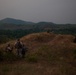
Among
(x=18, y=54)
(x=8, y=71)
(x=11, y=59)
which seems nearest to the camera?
(x=8, y=71)

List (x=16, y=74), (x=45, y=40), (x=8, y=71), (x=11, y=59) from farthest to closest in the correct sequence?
(x=45, y=40) < (x=11, y=59) < (x=8, y=71) < (x=16, y=74)

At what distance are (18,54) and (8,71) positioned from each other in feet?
18.4

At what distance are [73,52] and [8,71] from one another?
12006 millimetres

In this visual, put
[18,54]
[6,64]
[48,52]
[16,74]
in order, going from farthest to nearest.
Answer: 1. [48,52]
2. [18,54]
3. [6,64]
4. [16,74]

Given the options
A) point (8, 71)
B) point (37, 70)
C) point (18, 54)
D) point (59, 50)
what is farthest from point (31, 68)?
point (59, 50)

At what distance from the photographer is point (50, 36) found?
39.3 metres

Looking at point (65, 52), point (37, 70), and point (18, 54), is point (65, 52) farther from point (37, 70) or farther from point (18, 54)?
point (37, 70)

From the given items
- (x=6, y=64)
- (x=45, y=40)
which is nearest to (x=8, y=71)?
(x=6, y=64)

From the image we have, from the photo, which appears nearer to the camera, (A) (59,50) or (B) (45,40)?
(A) (59,50)

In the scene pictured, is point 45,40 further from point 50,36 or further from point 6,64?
point 6,64

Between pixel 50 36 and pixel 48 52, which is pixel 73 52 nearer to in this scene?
pixel 48 52

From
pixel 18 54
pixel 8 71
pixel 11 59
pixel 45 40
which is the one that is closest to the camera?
pixel 8 71

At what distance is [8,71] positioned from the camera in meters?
15.9

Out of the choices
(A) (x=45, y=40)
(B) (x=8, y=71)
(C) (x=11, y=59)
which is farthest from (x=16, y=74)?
(A) (x=45, y=40)
